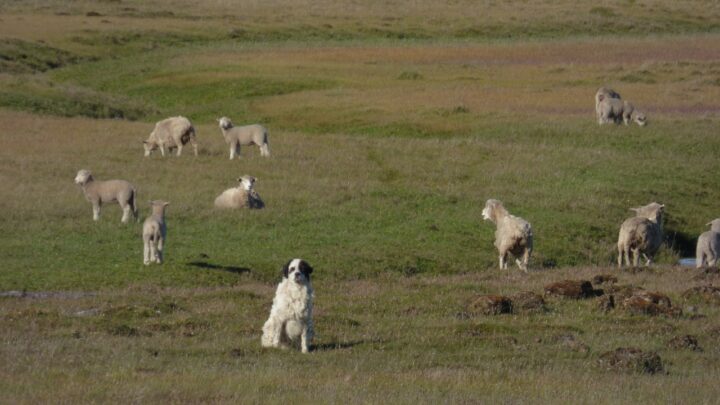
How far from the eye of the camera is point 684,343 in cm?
1805

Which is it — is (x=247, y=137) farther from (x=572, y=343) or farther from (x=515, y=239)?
(x=572, y=343)

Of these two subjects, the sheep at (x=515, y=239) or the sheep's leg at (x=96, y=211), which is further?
the sheep's leg at (x=96, y=211)

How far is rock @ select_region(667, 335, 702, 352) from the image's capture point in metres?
18.0

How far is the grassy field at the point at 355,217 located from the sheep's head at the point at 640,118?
87cm

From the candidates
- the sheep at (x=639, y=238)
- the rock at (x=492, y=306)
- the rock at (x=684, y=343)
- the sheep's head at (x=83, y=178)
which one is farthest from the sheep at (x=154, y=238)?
the rock at (x=684, y=343)

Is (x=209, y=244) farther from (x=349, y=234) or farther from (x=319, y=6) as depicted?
(x=319, y=6)

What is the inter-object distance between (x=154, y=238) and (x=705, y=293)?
1042 cm

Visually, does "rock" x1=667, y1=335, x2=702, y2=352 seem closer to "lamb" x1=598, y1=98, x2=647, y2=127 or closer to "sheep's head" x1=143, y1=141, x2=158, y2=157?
"sheep's head" x1=143, y1=141, x2=158, y2=157

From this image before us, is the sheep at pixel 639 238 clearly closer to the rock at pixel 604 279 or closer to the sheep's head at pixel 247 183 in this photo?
the rock at pixel 604 279

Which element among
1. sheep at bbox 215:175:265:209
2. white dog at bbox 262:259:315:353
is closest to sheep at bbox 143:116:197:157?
sheep at bbox 215:175:265:209

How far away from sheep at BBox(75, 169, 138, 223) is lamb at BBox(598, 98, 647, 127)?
20018 mm

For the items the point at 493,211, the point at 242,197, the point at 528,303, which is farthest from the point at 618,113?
the point at 528,303

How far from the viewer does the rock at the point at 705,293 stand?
→ 21611mm

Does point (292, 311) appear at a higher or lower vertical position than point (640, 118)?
higher
